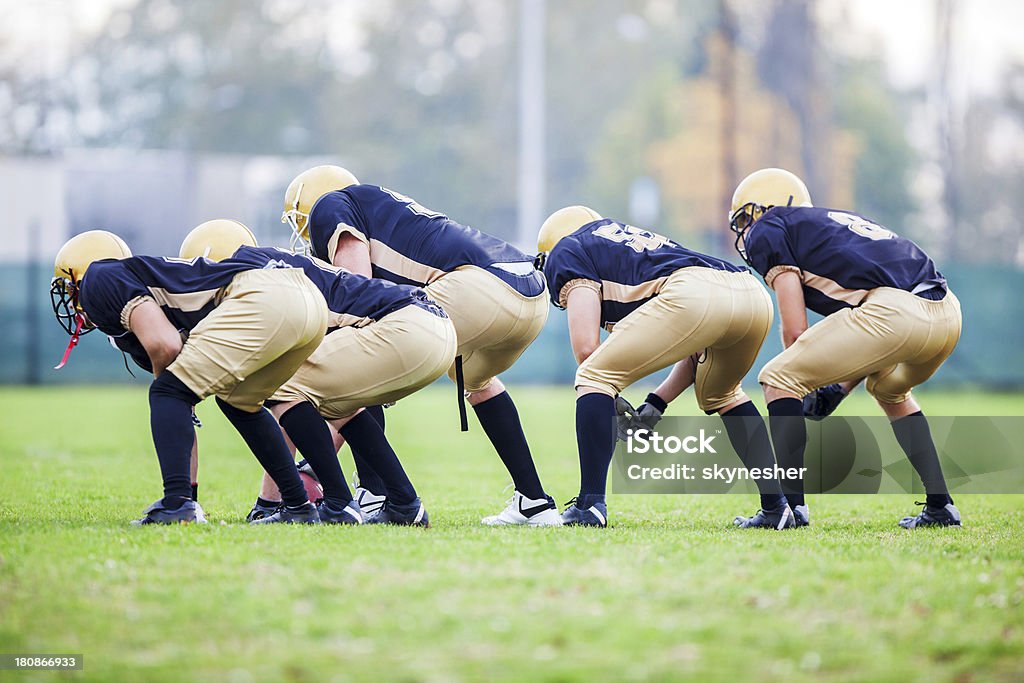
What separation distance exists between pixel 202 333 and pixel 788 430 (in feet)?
10.0

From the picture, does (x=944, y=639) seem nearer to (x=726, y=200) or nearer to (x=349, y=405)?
(x=349, y=405)

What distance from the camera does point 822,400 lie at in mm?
7133

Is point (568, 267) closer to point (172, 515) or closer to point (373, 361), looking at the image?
point (373, 361)

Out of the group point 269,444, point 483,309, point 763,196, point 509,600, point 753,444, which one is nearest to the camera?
point 509,600

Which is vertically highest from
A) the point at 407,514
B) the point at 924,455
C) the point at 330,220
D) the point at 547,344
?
the point at 330,220

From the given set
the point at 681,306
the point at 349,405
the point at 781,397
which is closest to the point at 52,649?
the point at 349,405

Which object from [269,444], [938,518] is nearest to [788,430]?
[938,518]

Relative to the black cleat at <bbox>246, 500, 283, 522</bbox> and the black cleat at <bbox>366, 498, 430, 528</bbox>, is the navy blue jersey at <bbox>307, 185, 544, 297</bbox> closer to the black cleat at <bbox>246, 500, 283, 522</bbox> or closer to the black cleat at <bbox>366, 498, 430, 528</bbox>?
the black cleat at <bbox>366, 498, 430, 528</bbox>

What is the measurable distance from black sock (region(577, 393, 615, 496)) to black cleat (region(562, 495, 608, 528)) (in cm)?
4

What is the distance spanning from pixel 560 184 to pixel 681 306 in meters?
40.1

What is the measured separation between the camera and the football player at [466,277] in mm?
6633

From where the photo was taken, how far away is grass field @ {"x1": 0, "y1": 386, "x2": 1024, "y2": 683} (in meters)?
3.63

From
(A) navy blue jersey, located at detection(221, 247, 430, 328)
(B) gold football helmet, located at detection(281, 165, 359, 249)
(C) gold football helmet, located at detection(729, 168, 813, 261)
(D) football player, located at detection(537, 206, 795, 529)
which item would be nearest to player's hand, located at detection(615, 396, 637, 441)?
(D) football player, located at detection(537, 206, 795, 529)

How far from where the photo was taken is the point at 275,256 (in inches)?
239
